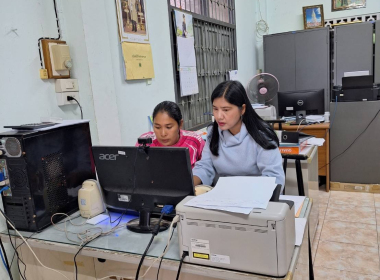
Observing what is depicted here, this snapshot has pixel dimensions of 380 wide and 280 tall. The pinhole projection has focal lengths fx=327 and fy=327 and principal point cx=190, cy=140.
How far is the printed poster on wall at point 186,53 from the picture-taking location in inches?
109

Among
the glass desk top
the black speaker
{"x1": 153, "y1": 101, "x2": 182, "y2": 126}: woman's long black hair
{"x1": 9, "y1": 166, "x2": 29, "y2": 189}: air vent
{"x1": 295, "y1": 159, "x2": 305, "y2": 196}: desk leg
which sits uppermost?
{"x1": 153, "y1": 101, "x2": 182, "y2": 126}: woman's long black hair

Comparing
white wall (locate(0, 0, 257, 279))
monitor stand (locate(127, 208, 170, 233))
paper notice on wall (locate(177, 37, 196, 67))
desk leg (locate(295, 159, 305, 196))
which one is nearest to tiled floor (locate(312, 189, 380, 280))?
desk leg (locate(295, 159, 305, 196))

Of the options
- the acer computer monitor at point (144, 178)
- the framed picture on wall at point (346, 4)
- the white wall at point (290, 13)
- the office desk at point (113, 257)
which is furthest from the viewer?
the white wall at point (290, 13)

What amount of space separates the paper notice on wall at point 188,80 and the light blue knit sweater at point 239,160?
1125 mm

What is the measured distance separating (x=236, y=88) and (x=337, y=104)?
2.12 metres

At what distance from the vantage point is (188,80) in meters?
2.95

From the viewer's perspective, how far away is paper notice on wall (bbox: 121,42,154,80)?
2.11 metres

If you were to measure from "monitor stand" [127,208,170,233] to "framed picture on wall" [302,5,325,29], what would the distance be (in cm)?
444

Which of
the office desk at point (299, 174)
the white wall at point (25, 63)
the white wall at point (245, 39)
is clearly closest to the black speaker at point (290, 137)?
the office desk at point (299, 174)

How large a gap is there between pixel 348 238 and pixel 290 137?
949mm

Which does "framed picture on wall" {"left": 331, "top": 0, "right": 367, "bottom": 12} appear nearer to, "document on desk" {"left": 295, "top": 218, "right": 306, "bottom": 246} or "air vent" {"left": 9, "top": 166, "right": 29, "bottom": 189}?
"document on desk" {"left": 295, "top": 218, "right": 306, "bottom": 246}

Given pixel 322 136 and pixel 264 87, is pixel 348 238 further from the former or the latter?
pixel 264 87

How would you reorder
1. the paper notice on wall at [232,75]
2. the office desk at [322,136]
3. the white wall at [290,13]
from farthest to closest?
the white wall at [290,13], the paper notice on wall at [232,75], the office desk at [322,136]

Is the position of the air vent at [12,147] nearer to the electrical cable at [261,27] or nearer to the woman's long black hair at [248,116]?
the woman's long black hair at [248,116]
